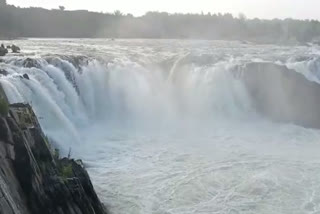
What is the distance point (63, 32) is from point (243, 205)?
39.8 metres

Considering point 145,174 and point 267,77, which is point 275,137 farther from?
point 145,174

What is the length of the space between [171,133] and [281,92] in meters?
6.31

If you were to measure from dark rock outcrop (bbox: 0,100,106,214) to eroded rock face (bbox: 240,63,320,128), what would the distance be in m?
13.2

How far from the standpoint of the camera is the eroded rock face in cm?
2069

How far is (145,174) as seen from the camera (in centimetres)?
1241

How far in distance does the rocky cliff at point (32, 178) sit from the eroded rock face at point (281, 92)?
1316cm

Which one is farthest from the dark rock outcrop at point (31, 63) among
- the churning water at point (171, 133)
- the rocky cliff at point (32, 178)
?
the rocky cliff at point (32, 178)

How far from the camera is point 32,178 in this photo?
25.0ft

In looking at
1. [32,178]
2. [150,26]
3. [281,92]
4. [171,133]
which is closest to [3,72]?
[171,133]

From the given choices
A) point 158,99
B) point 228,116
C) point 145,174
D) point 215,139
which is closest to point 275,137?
point 215,139

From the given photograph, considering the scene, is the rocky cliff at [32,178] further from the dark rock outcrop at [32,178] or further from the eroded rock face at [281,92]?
the eroded rock face at [281,92]

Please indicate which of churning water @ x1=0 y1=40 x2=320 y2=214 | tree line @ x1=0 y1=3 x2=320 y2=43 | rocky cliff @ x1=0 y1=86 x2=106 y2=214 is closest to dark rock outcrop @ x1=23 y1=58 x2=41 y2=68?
churning water @ x1=0 y1=40 x2=320 y2=214

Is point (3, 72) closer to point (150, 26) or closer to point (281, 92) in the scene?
point (281, 92)

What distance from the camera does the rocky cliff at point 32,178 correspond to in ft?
23.6
